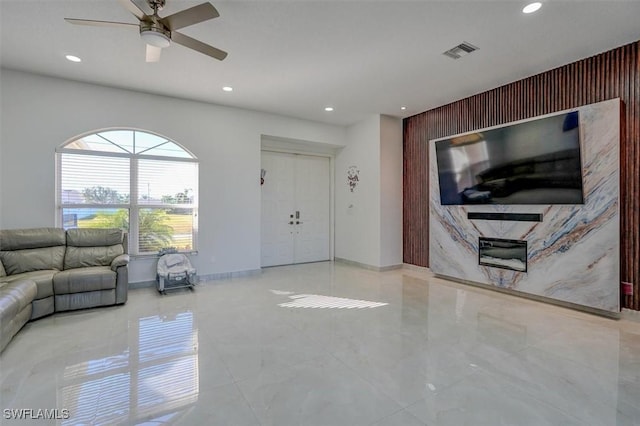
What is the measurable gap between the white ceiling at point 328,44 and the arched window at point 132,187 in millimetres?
927

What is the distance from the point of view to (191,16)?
8.39ft

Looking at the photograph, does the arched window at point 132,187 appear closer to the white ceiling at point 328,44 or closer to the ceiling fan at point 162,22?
the white ceiling at point 328,44

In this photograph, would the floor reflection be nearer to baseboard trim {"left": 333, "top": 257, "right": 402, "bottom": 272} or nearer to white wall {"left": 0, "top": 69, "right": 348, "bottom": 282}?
white wall {"left": 0, "top": 69, "right": 348, "bottom": 282}

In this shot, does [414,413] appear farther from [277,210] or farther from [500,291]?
[277,210]

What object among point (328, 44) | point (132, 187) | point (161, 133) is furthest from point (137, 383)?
point (161, 133)

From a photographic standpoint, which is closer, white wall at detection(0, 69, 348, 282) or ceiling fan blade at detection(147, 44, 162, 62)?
ceiling fan blade at detection(147, 44, 162, 62)

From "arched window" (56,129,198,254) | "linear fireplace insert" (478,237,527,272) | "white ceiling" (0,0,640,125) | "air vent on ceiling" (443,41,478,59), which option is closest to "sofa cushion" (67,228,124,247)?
"arched window" (56,129,198,254)

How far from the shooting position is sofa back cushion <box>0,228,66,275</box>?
394 cm

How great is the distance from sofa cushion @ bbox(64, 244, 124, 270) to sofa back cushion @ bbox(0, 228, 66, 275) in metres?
0.09

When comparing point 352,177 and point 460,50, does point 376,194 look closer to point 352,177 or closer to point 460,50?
point 352,177

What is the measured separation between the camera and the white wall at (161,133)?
14.1ft

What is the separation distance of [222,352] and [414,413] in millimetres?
1730

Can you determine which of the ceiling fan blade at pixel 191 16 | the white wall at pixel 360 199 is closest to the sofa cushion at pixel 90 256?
the ceiling fan blade at pixel 191 16

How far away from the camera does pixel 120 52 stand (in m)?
3.77
